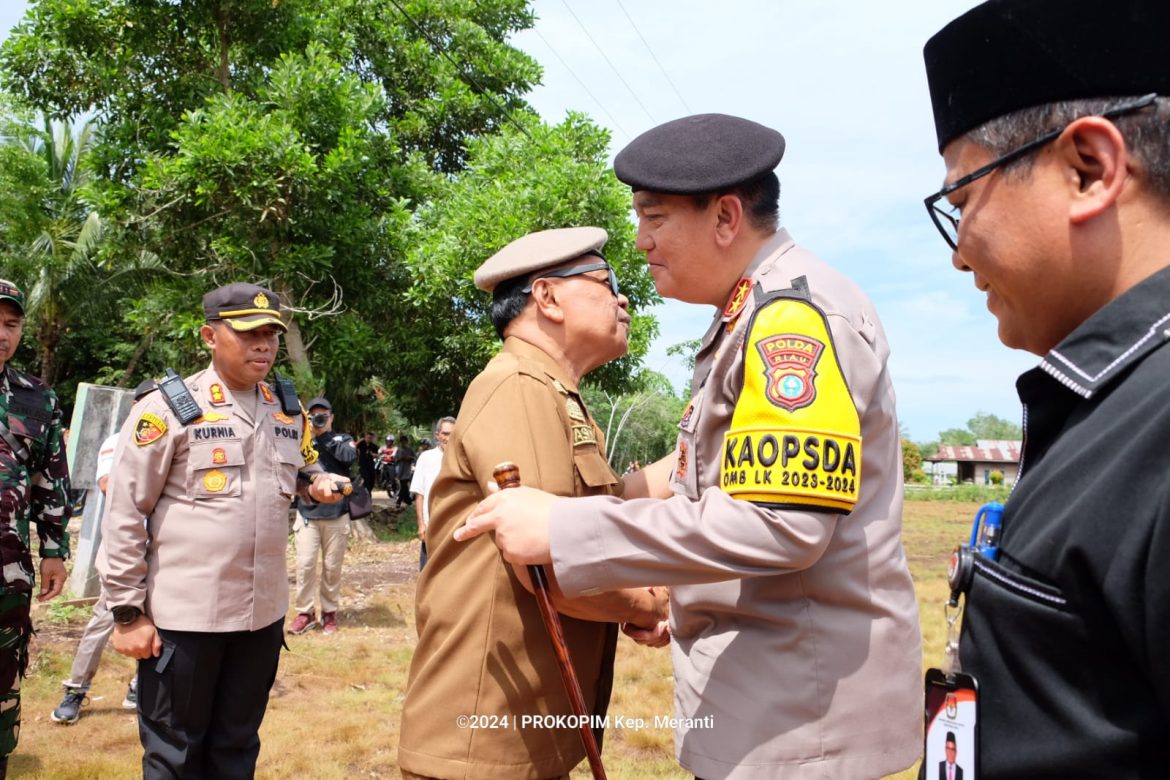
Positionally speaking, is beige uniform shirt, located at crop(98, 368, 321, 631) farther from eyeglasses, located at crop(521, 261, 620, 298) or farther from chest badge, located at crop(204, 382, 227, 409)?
eyeglasses, located at crop(521, 261, 620, 298)

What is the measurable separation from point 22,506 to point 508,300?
2691 millimetres

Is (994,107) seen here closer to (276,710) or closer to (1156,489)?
(1156,489)

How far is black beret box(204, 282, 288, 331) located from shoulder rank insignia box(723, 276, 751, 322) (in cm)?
265

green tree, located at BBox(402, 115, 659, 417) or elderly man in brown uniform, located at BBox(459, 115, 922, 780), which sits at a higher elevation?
green tree, located at BBox(402, 115, 659, 417)

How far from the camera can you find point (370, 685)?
6258 mm

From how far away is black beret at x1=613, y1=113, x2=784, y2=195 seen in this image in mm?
1780

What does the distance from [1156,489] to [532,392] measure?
58.7 inches

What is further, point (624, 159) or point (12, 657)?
point (12, 657)

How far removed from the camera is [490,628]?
2.00m

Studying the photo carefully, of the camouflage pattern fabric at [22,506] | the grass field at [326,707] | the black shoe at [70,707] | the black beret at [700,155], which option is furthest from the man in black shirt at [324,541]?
the black beret at [700,155]

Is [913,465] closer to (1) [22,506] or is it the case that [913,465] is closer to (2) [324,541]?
(2) [324,541]

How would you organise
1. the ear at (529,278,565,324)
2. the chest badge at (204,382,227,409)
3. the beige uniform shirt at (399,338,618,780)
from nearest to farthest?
1. the beige uniform shirt at (399,338,618,780)
2. the ear at (529,278,565,324)
3. the chest badge at (204,382,227,409)

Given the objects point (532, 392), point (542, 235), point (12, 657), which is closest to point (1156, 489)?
point (532, 392)

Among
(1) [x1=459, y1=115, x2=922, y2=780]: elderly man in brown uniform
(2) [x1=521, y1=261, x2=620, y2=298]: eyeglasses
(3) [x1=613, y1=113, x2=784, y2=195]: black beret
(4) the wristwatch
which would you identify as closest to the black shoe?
(4) the wristwatch
